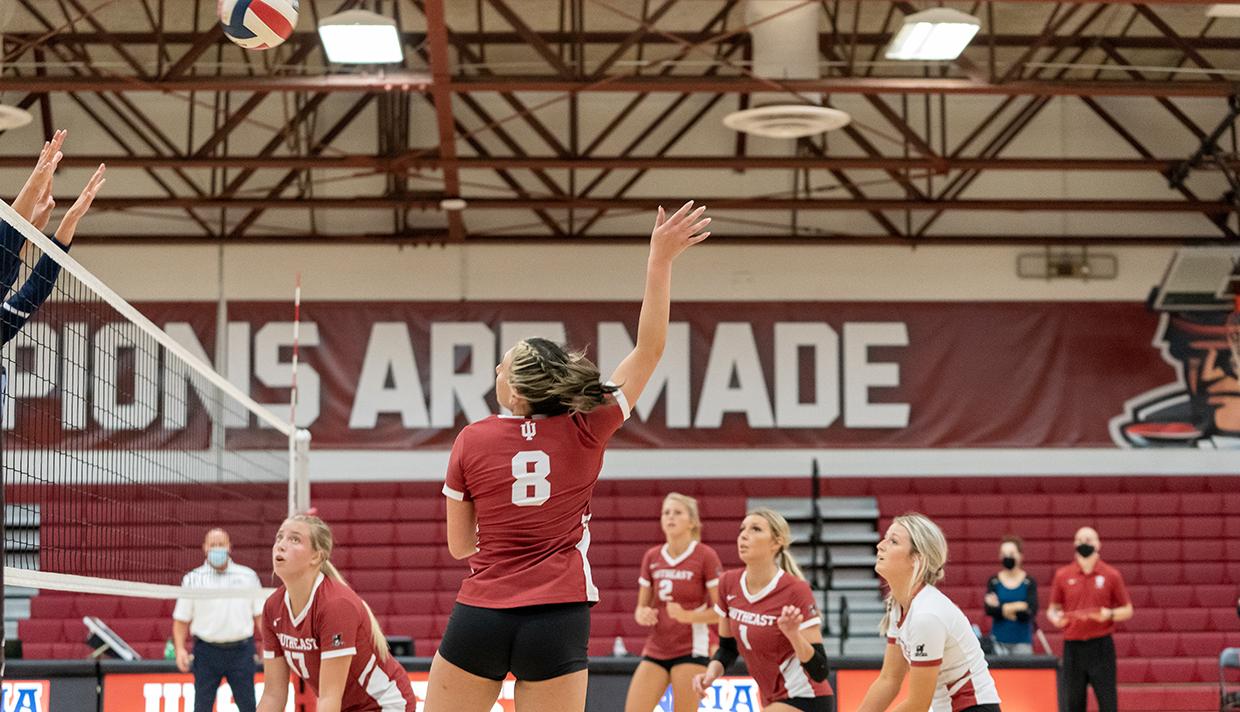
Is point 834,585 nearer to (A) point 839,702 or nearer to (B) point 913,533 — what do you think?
(A) point 839,702

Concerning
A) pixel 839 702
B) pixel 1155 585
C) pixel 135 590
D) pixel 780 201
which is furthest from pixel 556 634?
pixel 1155 585

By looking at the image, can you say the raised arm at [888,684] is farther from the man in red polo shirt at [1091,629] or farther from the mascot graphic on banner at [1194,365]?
the mascot graphic on banner at [1194,365]

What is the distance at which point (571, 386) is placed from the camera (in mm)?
3975

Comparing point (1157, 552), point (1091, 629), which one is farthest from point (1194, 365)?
point (1091, 629)

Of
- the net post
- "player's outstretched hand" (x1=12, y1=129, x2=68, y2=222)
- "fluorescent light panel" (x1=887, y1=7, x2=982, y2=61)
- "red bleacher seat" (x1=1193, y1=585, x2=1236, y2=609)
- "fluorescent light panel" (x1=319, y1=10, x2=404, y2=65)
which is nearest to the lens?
"player's outstretched hand" (x1=12, y1=129, x2=68, y2=222)

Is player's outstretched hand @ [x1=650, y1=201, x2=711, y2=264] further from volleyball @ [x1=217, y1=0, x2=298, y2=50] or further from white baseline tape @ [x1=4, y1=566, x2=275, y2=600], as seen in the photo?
volleyball @ [x1=217, y1=0, x2=298, y2=50]

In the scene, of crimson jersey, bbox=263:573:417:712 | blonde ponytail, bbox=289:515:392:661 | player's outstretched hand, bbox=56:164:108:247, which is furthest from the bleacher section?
player's outstretched hand, bbox=56:164:108:247

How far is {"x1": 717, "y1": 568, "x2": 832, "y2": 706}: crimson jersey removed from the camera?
25.0ft

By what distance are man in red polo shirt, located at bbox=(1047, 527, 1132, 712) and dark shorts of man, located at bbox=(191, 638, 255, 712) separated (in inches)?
250

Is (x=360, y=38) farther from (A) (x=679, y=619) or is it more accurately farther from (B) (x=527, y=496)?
(B) (x=527, y=496)

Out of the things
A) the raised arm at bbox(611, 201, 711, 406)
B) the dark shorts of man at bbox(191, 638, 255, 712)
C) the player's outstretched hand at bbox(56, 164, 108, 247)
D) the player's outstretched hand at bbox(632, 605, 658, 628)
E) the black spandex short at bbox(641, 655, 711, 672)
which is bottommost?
the dark shorts of man at bbox(191, 638, 255, 712)

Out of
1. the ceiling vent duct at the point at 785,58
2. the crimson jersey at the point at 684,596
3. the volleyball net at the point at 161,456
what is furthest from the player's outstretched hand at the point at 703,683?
the ceiling vent duct at the point at 785,58

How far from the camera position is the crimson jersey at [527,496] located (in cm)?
393

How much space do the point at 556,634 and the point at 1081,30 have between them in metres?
15.2
